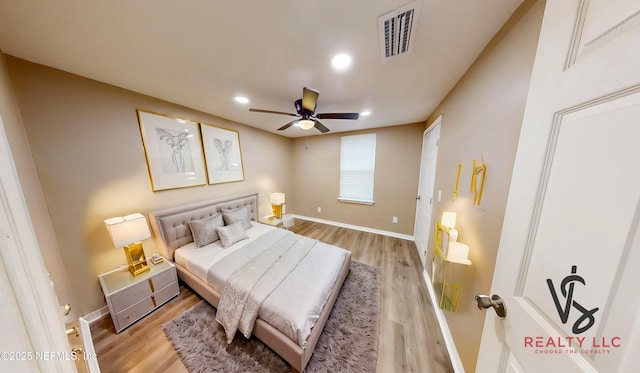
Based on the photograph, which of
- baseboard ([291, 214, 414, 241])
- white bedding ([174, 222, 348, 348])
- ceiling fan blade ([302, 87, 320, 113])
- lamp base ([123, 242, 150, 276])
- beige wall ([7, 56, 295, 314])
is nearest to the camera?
white bedding ([174, 222, 348, 348])

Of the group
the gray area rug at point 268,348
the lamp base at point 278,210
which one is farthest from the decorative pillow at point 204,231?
the lamp base at point 278,210

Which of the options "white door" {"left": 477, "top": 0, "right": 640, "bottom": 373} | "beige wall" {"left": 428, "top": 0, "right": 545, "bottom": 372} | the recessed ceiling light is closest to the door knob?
"white door" {"left": 477, "top": 0, "right": 640, "bottom": 373}

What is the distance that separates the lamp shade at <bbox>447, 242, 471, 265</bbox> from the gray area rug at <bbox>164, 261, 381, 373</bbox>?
102 centimetres

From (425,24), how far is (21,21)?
231 centimetres

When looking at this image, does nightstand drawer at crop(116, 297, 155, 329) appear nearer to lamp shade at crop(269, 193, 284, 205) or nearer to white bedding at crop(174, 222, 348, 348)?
white bedding at crop(174, 222, 348, 348)

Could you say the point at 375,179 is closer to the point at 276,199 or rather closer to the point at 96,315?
the point at 276,199

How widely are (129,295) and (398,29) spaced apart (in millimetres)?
3103

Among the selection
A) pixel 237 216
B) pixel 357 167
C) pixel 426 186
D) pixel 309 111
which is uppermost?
pixel 309 111

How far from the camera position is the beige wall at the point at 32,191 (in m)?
1.04

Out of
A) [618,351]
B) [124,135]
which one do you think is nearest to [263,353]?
[618,351]

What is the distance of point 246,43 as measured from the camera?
1139mm

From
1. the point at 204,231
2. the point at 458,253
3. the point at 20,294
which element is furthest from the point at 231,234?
the point at 458,253

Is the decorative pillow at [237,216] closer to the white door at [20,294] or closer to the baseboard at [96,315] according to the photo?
the baseboard at [96,315]

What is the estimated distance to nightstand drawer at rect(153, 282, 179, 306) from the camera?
179 cm
